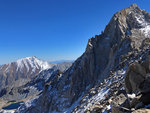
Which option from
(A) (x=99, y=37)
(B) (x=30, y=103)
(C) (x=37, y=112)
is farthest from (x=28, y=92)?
(A) (x=99, y=37)

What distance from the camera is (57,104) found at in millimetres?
51938

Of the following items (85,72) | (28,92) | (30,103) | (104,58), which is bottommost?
(28,92)

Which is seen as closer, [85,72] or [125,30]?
[125,30]

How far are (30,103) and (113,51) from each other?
192 feet

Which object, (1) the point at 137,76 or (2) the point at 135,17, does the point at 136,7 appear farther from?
(1) the point at 137,76

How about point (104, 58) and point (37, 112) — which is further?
point (37, 112)

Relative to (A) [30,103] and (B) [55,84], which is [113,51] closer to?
(B) [55,84]

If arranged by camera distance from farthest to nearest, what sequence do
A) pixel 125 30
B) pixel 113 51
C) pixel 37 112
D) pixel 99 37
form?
1. pixel 37 112
2. pixel 99 37
3. pixel 125 30
4. pixel 113 51

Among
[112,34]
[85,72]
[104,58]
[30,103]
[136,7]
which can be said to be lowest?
[30,103]

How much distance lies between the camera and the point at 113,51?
4209cm

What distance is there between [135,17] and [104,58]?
22.4 meters

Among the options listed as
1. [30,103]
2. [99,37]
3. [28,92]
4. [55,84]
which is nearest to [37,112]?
[30,103]

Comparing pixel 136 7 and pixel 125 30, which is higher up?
pixel 136 7

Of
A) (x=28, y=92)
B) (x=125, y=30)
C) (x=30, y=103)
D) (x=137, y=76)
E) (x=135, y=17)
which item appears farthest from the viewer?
(x=28, y=92)
